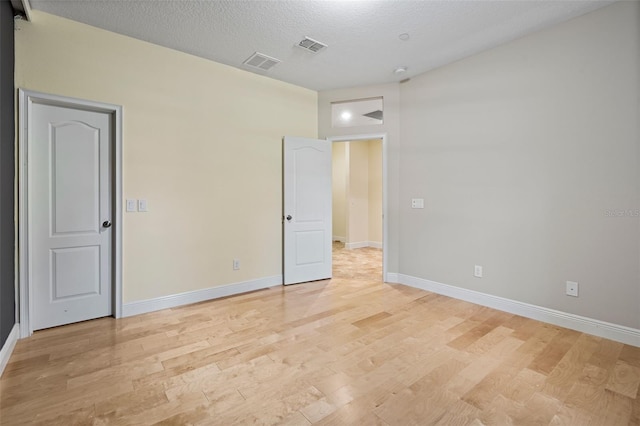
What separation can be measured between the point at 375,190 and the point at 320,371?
6017mm

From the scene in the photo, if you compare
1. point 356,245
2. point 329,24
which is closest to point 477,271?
point 329,24

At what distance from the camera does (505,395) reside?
1.84 metres

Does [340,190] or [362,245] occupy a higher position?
[340,190]

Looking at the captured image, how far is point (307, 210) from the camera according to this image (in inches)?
172

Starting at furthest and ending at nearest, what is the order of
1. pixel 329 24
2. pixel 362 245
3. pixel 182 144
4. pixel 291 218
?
pixel 362 245
pixel 291 218
pixel 182 144
pixel 329 24

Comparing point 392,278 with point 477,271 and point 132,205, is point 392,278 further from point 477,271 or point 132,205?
point 132,205

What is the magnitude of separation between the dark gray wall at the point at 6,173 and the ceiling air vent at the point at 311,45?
92.4 inches

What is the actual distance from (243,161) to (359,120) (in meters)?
1.83

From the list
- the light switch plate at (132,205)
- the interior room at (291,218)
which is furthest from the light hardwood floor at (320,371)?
the light switch plate at (132,205)

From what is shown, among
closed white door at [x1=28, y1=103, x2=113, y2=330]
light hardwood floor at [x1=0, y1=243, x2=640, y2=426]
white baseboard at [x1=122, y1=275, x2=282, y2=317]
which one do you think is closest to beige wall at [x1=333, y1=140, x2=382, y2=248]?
white baseboard at [x1=122, y1=275, x2=282, y2=317]

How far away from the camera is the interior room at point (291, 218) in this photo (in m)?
1.95

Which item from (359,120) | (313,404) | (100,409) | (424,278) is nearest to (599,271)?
(424,278)

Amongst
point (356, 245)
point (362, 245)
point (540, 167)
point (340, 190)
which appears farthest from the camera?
point (340, 190)

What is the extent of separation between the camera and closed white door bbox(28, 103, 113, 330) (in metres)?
2.72
